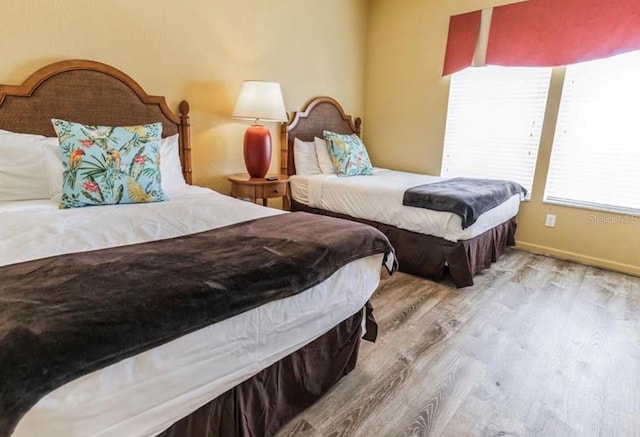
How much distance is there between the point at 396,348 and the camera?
1930mm

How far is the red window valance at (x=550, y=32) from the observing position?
282cm

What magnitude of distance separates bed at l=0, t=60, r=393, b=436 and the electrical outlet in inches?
97.6

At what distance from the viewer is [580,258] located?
3.27 meters

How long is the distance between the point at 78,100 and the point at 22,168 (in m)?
0.57

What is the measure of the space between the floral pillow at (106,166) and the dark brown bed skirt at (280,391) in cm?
126

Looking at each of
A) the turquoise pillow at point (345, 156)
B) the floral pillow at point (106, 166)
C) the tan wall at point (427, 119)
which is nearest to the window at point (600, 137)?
the tan wall at point (427, 119)

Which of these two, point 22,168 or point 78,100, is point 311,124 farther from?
point 22,168

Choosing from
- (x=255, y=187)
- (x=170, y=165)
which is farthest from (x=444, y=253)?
(x=170, y=165)

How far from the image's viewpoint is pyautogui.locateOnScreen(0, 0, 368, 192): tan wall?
213 cm

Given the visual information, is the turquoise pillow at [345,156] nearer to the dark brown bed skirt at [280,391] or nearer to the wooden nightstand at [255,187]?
→ the wooden nightstand at [255,187]

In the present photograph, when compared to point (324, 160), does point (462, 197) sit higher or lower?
lower

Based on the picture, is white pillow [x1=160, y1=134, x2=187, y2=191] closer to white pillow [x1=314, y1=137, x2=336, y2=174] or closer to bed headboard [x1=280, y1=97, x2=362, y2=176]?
bed headboard [x1=280, y1=97, x2=362, y2=176]

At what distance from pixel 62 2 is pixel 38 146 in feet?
2.95

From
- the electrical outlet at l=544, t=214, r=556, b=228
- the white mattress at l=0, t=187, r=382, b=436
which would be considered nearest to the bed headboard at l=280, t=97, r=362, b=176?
the white mattress at l=0, t=187, r=382, b=436
